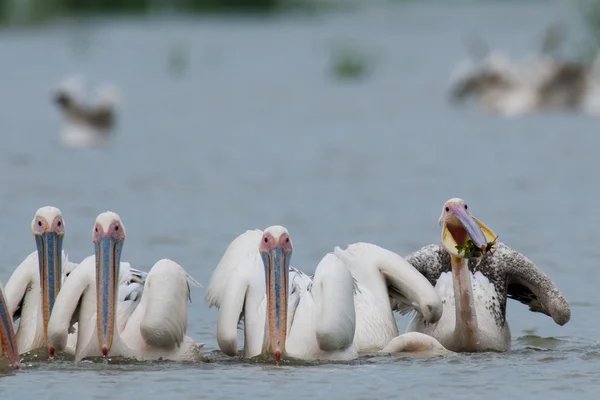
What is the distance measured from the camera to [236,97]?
24078 millimetres

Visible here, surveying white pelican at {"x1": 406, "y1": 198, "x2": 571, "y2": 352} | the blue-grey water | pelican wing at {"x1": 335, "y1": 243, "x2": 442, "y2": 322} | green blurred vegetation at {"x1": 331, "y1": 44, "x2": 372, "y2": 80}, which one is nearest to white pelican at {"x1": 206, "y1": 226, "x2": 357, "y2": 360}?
the blue-grey water

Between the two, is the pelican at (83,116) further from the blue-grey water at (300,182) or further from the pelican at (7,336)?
the pelican at (7,336)

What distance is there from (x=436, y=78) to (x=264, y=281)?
19.4 meters

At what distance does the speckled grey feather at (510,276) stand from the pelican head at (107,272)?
1725 mm

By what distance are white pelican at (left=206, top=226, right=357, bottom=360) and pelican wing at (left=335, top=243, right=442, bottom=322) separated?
336 millimetres

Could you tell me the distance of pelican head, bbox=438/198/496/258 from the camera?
7.68 meters

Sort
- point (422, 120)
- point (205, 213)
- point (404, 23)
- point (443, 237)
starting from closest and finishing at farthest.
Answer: point (443, 237) → point (205, 213) → point (422, 120) → point (404, 23)

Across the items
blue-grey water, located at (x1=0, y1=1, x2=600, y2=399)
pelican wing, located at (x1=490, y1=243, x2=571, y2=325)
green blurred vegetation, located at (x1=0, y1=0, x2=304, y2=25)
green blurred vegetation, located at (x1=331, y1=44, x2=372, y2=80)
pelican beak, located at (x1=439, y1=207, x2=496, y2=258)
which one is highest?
green blurred vegetation, located at (x1=0, y1=0, x2=304, y2=25)

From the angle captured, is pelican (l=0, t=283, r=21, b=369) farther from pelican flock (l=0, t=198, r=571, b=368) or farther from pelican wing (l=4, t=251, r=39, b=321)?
pelican wing (l=4, t=251, r=39, b=321)

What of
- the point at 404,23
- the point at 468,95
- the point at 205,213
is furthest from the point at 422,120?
the point at 404,23

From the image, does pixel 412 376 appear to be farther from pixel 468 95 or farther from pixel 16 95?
pixel 16 95

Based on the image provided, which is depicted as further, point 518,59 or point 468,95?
point 518,59

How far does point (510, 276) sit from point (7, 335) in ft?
8.75

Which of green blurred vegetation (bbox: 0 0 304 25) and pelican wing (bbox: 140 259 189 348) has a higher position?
green blurred vegetation (bbox: 0 0 304 25)
